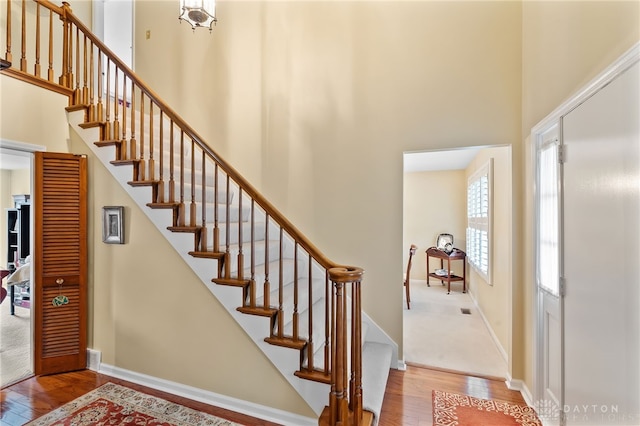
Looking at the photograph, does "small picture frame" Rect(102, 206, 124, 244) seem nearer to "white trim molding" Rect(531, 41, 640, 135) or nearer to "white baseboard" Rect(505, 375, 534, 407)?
"white trim molding" Rect(531, 41, 640, 135)

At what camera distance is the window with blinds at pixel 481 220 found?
151 inches

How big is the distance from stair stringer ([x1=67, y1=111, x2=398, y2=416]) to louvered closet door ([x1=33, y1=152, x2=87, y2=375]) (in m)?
0.35

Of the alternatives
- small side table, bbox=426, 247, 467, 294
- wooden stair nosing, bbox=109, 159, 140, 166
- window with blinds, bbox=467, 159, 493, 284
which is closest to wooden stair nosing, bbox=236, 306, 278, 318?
wooden stair nosing, bbox=109, 159, 140, 166

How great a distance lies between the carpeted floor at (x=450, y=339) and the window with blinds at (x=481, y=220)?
670 mm

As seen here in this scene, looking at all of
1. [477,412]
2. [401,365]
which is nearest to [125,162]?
[401,365]

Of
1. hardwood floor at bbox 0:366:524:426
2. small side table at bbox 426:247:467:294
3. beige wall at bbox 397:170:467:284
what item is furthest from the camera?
beige wall at bbox 397:170:467:284

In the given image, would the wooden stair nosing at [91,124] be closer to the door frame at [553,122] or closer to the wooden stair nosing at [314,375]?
the wooden stair nosing at [314,375]

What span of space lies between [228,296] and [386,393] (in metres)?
1.54

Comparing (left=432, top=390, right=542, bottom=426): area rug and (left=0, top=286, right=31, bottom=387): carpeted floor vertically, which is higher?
(left=432, top=390, right=542, bottom=426): area rug

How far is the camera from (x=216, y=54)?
358 centimetres

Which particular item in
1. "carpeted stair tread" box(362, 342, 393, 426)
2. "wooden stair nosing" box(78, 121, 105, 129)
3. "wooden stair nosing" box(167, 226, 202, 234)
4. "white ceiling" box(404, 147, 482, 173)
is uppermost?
"white ceiling" box(404, 147, 482, 173)

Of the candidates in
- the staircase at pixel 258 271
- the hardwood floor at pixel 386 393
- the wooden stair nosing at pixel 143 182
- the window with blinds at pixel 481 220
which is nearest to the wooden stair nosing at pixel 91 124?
the staircase at pixel 258 271

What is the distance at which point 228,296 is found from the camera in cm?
222

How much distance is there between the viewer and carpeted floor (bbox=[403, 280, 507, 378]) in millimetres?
2836
